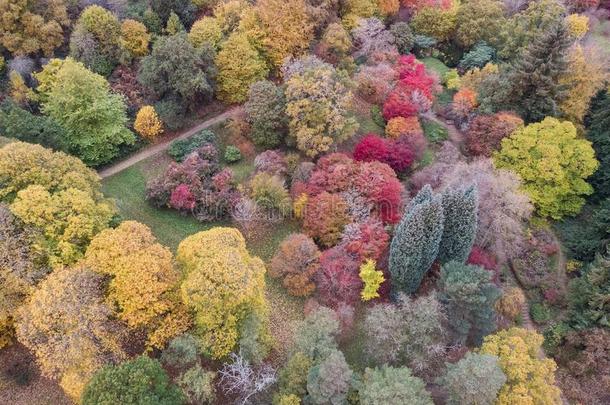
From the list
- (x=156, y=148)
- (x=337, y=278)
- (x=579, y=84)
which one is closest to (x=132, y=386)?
(x=337, y=278)

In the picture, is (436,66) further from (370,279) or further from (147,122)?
(147,122)

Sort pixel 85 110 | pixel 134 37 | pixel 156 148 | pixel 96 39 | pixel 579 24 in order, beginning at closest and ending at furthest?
1. pixel 85 110
2. pixel 156 148
3. pixel 96 39
4. pixel 134 37
5. pixel 579 24

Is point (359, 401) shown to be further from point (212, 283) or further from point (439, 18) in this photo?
point (439, 18)

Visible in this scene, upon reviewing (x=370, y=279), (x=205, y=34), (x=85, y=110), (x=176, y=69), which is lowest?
(x=370, y=279)

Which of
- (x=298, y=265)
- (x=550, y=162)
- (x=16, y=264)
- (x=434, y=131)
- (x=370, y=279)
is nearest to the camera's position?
(x=16, y=264)

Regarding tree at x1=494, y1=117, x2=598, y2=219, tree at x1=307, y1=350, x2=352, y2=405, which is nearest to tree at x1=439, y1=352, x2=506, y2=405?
tree at x1=307, y1=350, x2=352, y2=405

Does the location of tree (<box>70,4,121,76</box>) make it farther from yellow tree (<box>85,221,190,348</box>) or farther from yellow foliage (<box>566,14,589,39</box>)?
yellow foliage (<box>566,14,589,39</box>)

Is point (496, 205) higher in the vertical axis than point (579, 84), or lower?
lower
